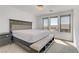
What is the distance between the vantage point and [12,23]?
94 cm

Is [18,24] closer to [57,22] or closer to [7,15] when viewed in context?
[7,15]

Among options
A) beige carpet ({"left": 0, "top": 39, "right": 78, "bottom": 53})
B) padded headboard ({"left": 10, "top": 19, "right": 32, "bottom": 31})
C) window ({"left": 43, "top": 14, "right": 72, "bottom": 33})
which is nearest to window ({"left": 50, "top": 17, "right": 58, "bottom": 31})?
window ({"left": 43, "top": 14, "right": 72, "bottom": 33})

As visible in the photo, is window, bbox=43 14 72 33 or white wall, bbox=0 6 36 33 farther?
window, bbox=43 14 72 33

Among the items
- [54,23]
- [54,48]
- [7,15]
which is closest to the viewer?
[7,15]

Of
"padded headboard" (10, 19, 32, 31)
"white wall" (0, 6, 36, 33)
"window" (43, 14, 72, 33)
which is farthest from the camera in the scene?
"window" (43, 14, 72, 33)

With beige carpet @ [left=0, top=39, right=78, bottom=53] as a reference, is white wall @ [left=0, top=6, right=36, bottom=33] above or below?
above

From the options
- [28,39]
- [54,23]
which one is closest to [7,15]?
[28,39]

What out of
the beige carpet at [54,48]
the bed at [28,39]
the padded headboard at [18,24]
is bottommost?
the beige carpet at [54,48]

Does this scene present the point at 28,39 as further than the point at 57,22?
No

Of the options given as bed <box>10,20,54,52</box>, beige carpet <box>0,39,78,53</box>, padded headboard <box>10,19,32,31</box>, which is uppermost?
padded headboard <box>10,19,32,31</box>

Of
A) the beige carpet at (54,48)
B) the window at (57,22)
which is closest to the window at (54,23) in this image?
the window at (57,22)

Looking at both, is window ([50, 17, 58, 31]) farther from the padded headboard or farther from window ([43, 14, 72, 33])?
the padded headboard

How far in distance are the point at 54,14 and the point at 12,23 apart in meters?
0.75

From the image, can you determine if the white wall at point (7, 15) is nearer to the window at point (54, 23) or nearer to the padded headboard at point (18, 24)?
the padded headboard at point (18, 24)
